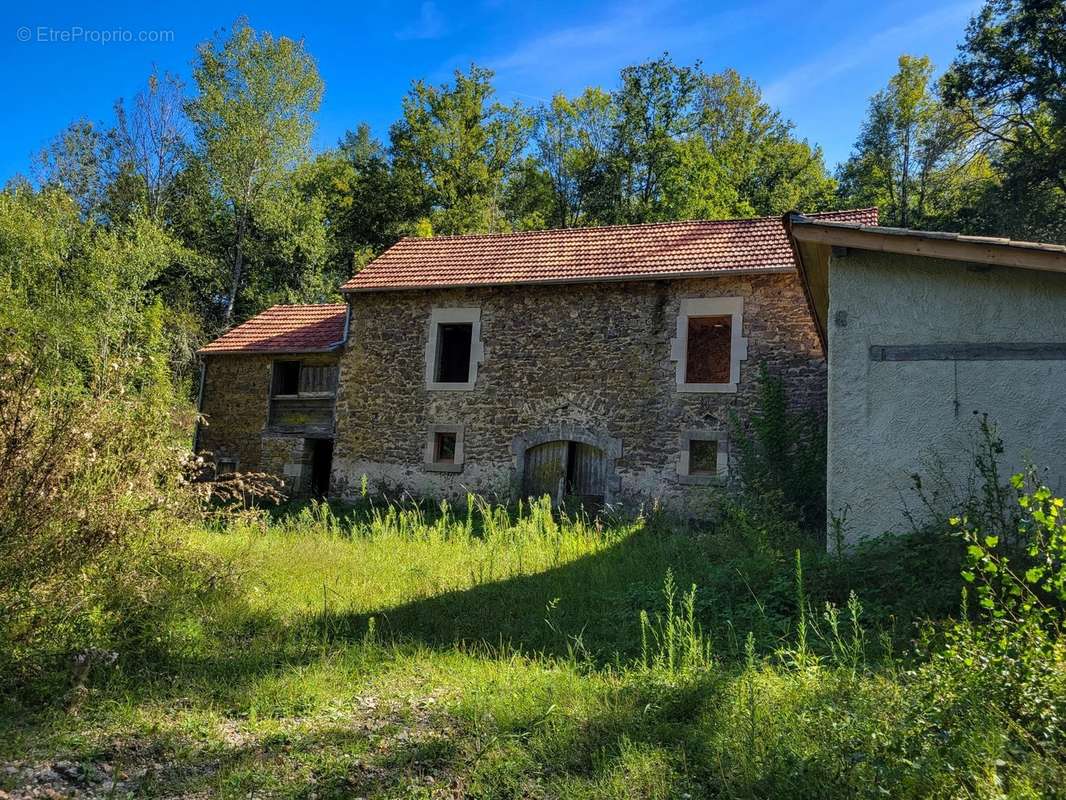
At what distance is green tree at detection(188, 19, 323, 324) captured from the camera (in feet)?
83.1

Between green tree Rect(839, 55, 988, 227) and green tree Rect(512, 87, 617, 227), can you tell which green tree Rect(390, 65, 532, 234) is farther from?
green tree Rect(839, 55, 988, 227)

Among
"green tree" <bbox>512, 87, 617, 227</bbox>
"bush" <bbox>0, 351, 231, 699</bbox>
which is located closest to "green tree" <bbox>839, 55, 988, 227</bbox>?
"green tree" <bbox>512, 87, 617, 227</bbox>

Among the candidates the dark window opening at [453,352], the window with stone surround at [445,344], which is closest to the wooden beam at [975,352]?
the window with stone surround at [445,344]

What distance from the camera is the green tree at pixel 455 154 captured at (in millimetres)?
27531

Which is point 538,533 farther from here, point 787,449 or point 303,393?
Answer: point 303,393

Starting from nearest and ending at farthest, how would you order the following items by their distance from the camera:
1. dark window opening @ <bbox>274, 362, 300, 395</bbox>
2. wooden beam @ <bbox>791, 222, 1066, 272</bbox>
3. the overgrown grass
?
the overgrown grass < wooden beam @ <bbox>791, 222, 1066, 272</bbox> < dark window opening @ <bbox>274, 362, 300, 395</bbox>

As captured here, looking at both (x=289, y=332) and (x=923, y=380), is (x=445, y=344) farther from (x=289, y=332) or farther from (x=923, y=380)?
(x=923, y=380)

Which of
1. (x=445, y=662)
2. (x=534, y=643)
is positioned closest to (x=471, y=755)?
(x=445, y=662)

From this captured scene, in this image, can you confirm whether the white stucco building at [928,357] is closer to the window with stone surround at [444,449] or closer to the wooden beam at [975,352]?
the wooden beam at [975,352]

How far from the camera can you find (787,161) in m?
27.6

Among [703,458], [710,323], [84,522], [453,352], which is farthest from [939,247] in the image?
[453,352]

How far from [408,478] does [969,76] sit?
18.4 meters

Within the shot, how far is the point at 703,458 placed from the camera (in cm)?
1300

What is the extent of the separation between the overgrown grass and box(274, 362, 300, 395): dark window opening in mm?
11080
